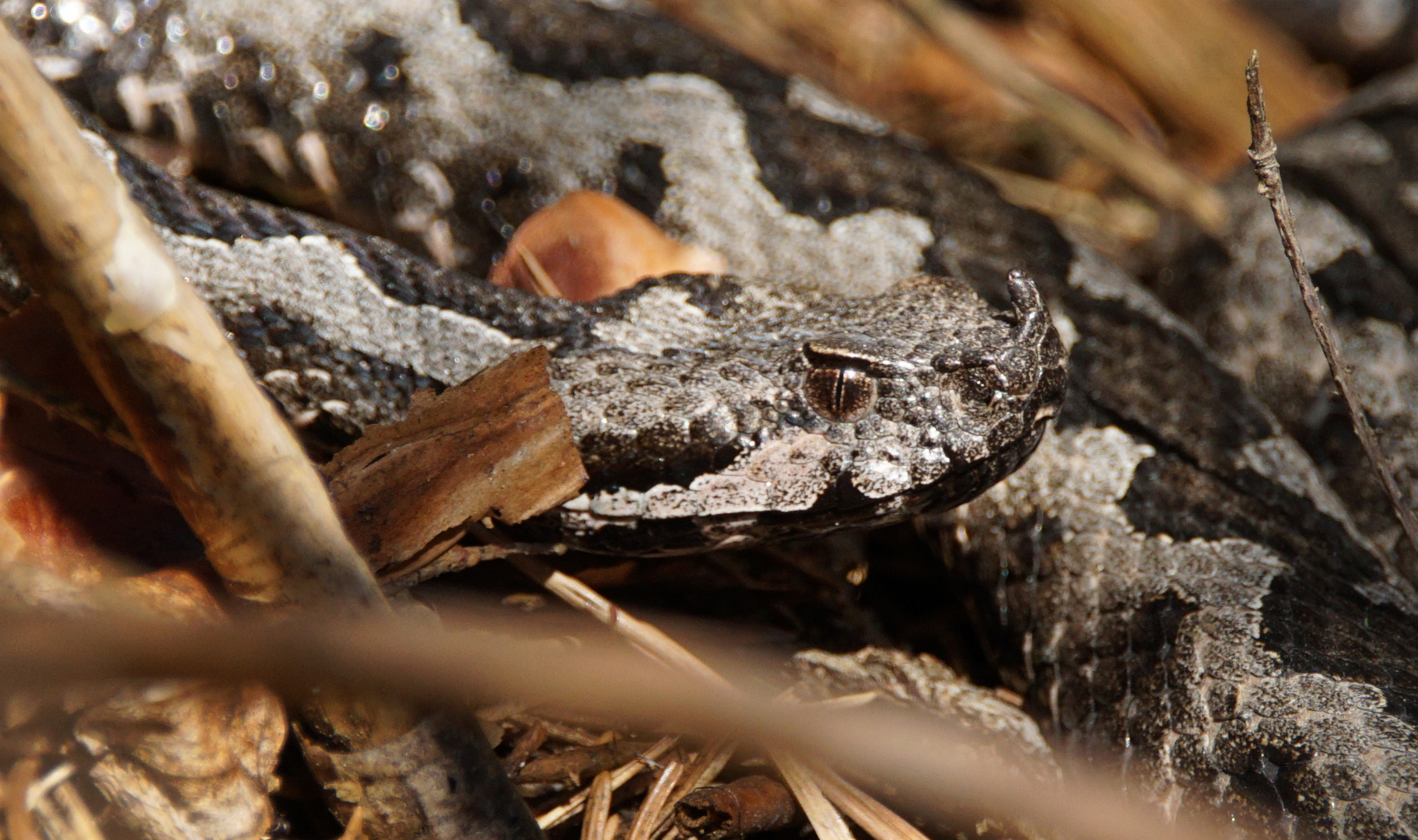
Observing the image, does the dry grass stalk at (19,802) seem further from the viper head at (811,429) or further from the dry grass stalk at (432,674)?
the viper head at (811,429)

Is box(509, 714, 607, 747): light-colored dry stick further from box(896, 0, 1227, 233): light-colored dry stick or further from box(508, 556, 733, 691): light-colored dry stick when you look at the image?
box(896, 0, 1227, 233): light-colored dry stick

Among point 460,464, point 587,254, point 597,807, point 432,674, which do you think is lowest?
point 597,807

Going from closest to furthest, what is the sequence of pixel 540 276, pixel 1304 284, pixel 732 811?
pixel 1304 284 → pixel 732 811 → pixel 540 276

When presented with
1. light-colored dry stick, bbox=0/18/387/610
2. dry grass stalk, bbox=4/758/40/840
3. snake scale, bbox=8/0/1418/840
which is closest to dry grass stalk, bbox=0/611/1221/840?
light-colored dry stick, bbox=0/18/387/610

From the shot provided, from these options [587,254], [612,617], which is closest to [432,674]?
[612,617]

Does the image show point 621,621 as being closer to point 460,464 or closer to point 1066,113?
point 460,464
